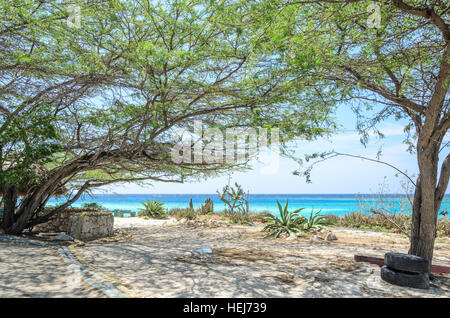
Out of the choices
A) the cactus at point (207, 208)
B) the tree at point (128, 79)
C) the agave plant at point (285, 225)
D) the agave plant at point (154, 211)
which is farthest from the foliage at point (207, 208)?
the tree at point (128, 79)

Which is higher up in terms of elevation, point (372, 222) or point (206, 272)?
point (206, 272)

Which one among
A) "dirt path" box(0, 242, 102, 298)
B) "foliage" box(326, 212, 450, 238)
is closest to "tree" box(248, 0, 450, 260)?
"dirt path" box(0, 242, 102, 298)

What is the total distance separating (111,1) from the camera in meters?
5.43

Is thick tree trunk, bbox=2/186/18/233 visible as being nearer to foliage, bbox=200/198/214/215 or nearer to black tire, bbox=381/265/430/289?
black tire, bbox=381/265/430/289

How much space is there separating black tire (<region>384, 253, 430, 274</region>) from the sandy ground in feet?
0.98

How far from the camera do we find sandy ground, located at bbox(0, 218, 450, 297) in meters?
3.78

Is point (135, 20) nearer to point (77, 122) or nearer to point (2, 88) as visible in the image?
point (77, 122)

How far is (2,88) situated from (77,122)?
1.80 meters

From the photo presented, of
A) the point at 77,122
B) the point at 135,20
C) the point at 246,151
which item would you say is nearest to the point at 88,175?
the point at 77,122

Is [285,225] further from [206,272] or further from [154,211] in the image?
[154,211]

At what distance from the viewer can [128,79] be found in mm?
7016

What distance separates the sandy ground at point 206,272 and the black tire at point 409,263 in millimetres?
299

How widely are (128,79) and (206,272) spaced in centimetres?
489

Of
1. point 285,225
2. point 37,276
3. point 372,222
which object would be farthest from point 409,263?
point 372,222
